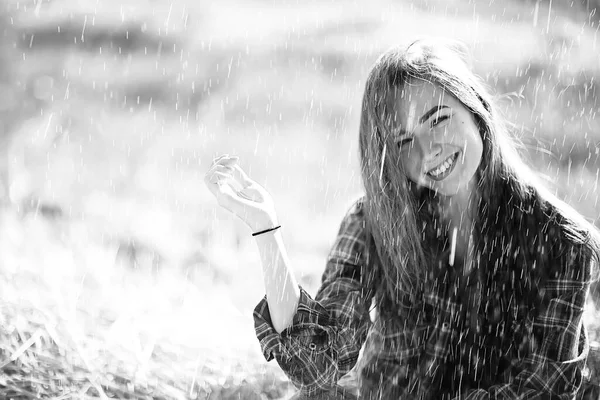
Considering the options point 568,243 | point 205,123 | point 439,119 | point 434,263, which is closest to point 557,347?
point 568,243

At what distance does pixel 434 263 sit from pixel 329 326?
337 mm

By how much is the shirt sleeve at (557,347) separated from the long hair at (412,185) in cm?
9

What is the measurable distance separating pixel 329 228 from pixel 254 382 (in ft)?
3.75

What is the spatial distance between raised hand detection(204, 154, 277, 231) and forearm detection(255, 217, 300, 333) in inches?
1.0

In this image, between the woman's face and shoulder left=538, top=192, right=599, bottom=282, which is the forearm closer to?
the woman's face

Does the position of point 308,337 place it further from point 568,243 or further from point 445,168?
point 568,243

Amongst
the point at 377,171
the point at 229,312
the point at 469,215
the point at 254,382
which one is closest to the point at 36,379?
the point at 254,382

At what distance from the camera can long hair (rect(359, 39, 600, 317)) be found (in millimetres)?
1404

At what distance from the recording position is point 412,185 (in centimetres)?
156

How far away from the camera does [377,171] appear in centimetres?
145

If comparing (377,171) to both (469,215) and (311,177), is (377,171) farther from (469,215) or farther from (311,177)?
(311,177)

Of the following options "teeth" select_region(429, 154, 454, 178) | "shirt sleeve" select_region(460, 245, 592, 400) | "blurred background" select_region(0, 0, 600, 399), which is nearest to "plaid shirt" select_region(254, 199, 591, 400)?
"shirt sleeve" select_region(460, 245, 592, 400)

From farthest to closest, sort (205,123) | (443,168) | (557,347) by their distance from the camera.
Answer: (205,123) < (443,168) < (557,347)

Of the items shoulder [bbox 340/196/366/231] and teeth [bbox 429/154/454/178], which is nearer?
teeth [bbox 429/154/454/178]
